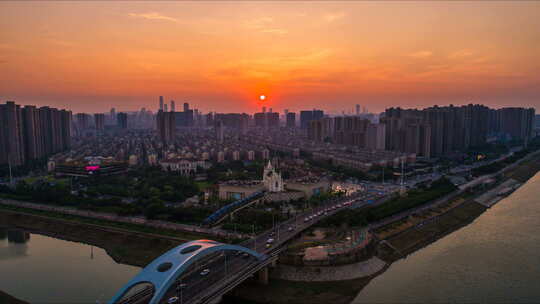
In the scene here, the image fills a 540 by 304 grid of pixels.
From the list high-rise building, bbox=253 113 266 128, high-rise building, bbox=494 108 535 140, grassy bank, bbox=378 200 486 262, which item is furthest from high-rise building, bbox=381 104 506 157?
high-rise building, bbox=253 113 266 128

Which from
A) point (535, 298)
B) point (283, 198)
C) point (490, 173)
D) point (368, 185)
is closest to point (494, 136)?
point (490, 173)

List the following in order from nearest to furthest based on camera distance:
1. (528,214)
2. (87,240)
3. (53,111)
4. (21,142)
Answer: (87,240), (528,214), (21,142), (53,111)

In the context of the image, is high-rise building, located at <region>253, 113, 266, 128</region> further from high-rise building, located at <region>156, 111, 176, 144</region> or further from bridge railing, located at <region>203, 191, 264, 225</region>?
bridge railing, located at <region>203, 191, 264, 225</region>

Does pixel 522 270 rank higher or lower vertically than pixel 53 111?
lower

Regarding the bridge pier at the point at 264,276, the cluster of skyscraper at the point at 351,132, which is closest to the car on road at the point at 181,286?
the bridge pier at the point at 264,276

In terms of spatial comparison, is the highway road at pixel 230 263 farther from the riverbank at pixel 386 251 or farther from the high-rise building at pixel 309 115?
the high-rise building at pixel 309 115

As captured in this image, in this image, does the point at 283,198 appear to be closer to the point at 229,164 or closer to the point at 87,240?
the point at 87,240

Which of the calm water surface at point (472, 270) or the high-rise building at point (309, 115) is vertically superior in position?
the high-rise building at point (309, 115)
